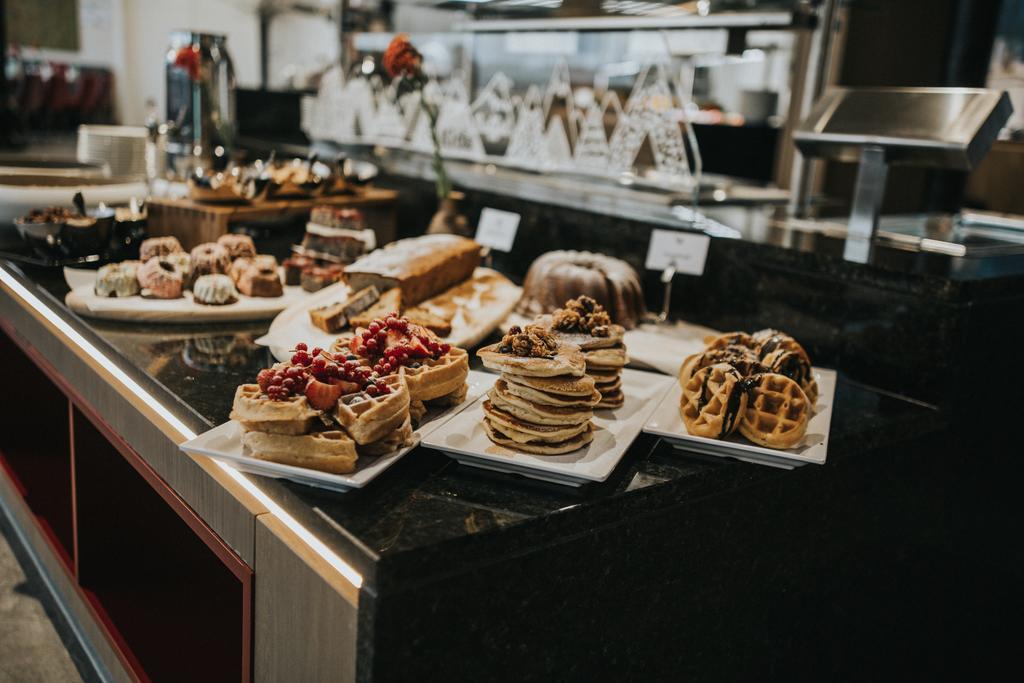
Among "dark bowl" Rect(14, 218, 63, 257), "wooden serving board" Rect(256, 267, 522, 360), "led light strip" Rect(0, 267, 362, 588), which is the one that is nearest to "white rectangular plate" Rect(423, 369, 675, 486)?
"led light strip" Rect(0, 267, 362, 588)

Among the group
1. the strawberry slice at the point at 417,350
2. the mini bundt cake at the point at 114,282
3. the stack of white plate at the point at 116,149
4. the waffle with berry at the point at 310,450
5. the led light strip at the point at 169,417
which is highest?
the stack of white plate at the point at 116,149

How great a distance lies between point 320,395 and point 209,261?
3.73 feet

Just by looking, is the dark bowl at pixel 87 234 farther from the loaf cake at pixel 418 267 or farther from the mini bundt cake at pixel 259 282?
the loaf cake at pixel 418 267

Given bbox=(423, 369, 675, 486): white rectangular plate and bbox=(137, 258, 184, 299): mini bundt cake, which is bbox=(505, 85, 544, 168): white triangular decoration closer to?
bbox=(137, 258, 184, 299): mini bundt cake

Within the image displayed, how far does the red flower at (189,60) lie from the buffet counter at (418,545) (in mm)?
1265

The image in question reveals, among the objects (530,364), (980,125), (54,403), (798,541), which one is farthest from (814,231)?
(54,403)

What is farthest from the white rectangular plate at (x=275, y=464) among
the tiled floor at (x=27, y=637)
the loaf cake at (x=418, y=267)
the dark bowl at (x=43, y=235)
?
the dark bowl at (x=43, y=235)

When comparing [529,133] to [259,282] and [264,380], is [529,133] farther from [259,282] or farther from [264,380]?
[264,380]

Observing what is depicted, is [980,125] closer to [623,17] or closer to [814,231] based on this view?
[814,231]

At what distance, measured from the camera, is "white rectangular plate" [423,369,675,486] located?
1291 millimetres

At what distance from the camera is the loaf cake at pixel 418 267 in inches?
81.8

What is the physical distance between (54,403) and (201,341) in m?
1.26

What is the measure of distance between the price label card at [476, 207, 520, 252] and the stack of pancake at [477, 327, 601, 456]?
1394mm

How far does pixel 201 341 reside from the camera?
1.97 meters
